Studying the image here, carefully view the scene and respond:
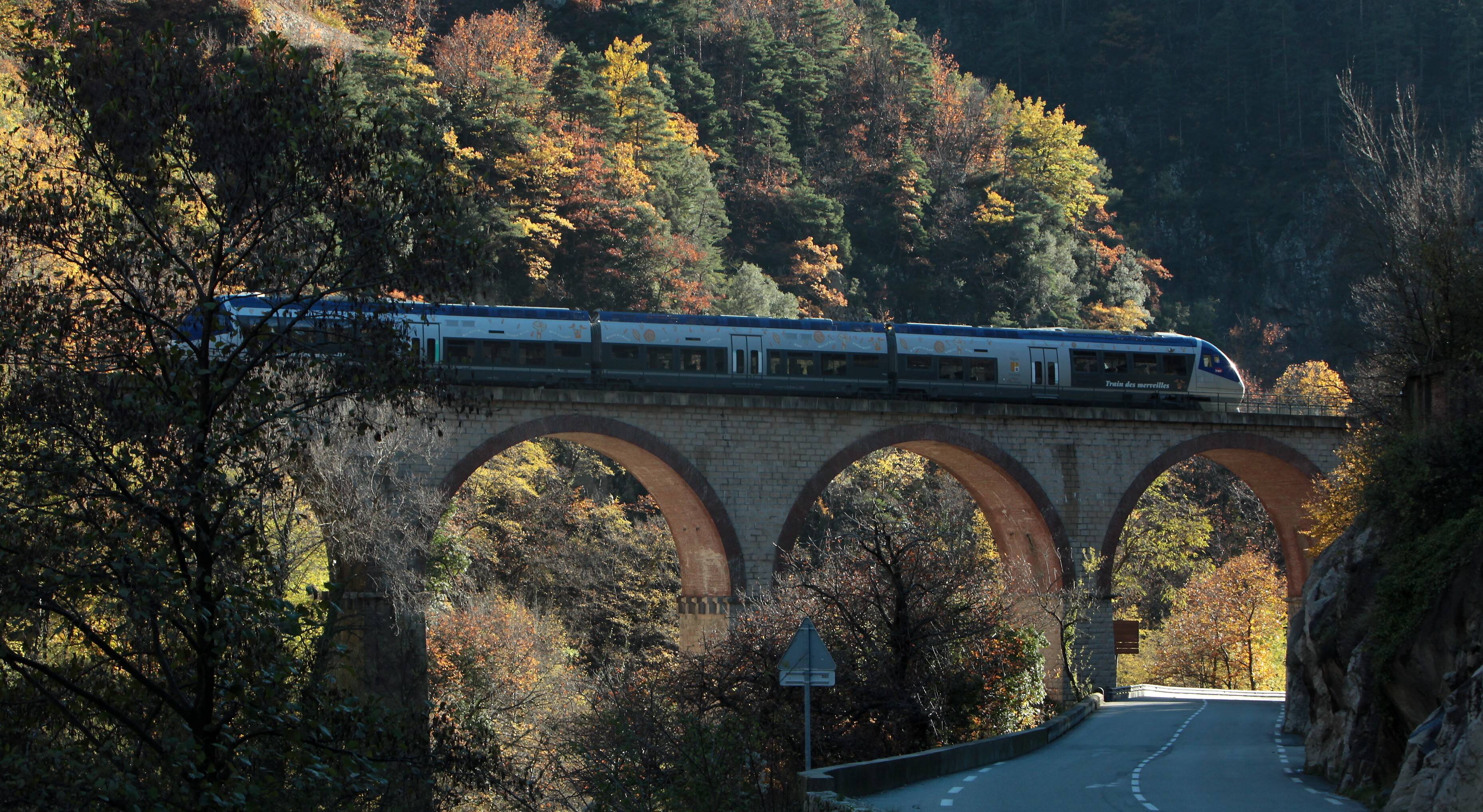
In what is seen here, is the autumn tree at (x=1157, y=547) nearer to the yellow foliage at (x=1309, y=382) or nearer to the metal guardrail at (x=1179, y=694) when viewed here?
the yellow foliage at (x=1309, y=382)

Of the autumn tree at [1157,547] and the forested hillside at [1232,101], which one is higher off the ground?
the forested hillside at [1232,101]

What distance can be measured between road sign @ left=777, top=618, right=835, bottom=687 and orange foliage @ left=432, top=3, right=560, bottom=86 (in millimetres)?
36671

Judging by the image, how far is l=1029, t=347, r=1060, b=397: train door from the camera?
30.1 metres

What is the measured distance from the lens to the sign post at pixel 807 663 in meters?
11.4

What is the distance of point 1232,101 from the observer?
76625 mm

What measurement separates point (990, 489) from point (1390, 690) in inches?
673

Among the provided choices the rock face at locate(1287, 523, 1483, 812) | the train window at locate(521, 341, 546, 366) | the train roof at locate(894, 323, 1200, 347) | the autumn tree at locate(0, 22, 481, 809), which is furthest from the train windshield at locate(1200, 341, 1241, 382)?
the autumn tree at locate(0, 22, 481, 809)

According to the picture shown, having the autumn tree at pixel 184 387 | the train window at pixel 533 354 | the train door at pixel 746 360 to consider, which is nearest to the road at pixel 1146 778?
the autumn tree at pixel 184 387

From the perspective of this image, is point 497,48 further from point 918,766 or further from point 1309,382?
point 918,766

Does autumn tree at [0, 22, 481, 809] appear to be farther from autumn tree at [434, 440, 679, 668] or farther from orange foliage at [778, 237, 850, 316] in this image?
orange foliage at [778, 237, 850, 316]

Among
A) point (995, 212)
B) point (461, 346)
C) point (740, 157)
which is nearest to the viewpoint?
point (461, 346)

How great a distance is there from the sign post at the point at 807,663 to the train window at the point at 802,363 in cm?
1700

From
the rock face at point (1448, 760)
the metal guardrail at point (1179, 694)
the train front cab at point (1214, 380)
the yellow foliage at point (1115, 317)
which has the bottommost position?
the metal guardrail at point (1179, 694)

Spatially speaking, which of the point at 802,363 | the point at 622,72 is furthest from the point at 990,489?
the point at 622,72
